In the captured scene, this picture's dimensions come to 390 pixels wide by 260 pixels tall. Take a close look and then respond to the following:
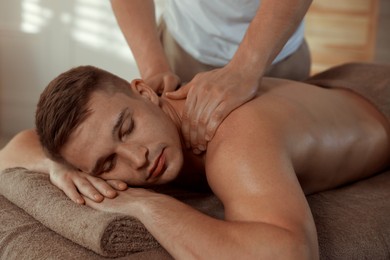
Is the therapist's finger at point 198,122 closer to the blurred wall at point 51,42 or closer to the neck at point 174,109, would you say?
the neck at point 174,109

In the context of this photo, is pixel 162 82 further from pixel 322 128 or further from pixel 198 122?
pixel 322 128

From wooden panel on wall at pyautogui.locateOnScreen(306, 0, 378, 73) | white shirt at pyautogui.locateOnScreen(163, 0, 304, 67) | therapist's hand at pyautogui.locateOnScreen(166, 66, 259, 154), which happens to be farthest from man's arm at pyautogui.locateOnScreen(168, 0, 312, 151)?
wooden panel on wall at pyautogui.locateOnScreen(306, 0, 378, 73)

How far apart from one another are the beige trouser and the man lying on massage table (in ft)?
1.58

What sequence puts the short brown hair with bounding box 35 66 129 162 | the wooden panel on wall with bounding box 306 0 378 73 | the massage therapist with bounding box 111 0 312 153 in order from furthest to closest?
the wooden panel on wall with bounding box 306 0 378 73
the massage therapist with bounding box 111 0 312 153
the short brown hair with bounding box 35 66 129 162

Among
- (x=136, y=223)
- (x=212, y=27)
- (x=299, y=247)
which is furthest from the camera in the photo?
(x=212, y=27)

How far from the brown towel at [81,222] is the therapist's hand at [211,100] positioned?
1.00 ft

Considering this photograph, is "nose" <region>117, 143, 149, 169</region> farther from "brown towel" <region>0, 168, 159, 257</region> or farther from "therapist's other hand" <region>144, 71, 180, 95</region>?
"therapist's other hand" <region>144, 71, 180, 95</region>

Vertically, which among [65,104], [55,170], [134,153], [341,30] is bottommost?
[341,30]

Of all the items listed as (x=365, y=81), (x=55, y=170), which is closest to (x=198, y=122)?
(x=55, y=170)

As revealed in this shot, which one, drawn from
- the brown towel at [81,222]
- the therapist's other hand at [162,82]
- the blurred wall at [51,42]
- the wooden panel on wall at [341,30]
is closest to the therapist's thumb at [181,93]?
the therapist's other hand at [162,82]

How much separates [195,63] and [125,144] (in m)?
0.84

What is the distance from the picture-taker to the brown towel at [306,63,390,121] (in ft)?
6.09

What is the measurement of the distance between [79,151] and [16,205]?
10.4 inches

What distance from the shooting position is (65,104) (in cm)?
139
